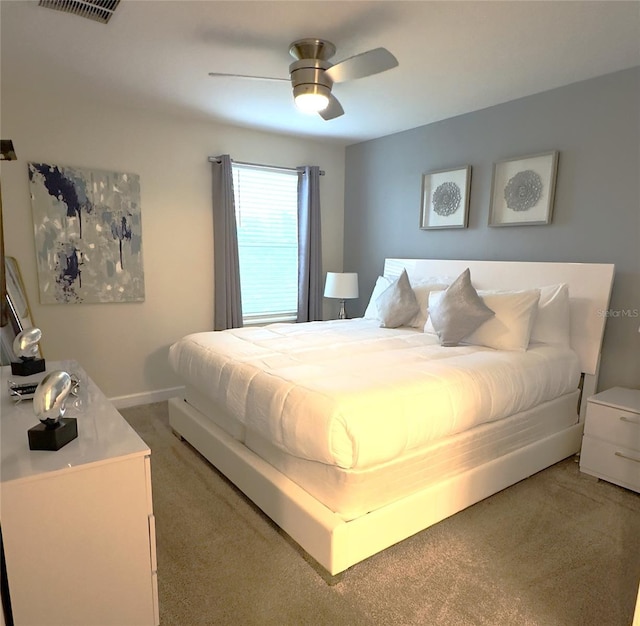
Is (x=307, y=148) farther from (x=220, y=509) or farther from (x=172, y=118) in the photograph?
(x=220, y=509)

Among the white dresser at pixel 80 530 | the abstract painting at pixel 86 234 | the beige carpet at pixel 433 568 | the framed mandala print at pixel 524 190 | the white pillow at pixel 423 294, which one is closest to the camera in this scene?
the white dresser at pixel 80 530

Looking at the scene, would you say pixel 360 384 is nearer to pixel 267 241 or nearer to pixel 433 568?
pixel 433 568

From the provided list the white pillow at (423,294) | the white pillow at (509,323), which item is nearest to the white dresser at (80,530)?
the white pillow at (509,323)

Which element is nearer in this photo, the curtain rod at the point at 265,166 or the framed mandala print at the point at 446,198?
the framed mandala print at the point at 446,198

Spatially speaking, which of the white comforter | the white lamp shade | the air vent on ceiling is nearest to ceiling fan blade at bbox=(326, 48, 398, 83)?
the air vent on ceiling

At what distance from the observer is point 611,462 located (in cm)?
254

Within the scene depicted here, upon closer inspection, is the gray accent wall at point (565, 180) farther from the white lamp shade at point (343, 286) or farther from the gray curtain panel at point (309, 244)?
the gray curtain panel at point (309, 244)

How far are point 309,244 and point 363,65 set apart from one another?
247 cm

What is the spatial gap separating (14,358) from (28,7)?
1720 millimetres

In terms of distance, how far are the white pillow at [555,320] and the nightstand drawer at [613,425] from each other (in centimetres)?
50

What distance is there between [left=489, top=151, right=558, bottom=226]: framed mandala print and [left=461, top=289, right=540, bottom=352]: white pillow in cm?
70

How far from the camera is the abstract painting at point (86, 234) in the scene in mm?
3307

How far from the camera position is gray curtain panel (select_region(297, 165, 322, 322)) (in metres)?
4.55

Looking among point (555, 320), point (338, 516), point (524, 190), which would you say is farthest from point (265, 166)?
point (338, 516)
